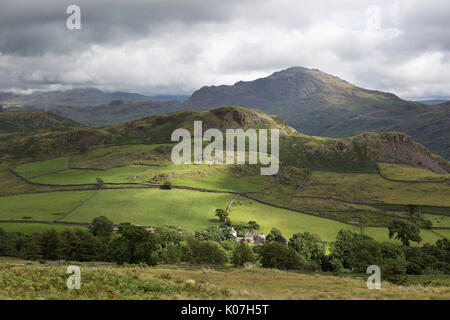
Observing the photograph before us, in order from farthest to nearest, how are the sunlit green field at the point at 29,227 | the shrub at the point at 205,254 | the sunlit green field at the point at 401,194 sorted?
the sunlit green field at the point at 401,194 → the sunlit green field at the point at 29,227 → the shrub at the point at 205,254

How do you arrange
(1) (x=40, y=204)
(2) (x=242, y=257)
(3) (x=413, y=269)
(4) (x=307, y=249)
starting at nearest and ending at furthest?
(3) (x=413, y=269)
(2) (x=242, y=257)
(4) (x=307, y=249)
(1) (x=40, y=204)

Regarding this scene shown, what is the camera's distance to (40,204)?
475 ft

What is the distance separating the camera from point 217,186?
187 metres

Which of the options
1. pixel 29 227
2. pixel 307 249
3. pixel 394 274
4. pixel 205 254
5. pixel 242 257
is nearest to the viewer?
pixel 394 274

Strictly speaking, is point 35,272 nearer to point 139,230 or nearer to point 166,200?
point 139,230

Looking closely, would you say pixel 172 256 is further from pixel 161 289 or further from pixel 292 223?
pixel 292 223

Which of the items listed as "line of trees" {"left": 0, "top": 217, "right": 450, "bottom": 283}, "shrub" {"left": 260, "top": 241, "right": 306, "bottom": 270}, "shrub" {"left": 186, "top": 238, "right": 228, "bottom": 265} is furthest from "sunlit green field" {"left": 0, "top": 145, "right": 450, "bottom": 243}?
"shrub" {"left": 260, "top": 241, "right": 306, "bottom": 270}

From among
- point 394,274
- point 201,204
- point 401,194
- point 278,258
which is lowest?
point 201,204

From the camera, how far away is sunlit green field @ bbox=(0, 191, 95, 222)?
128m

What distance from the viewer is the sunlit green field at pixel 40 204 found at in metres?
128

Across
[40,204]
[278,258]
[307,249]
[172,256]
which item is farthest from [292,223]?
[40,204]

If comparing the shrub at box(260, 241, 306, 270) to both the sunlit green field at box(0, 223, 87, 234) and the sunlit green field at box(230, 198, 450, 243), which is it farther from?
the sunlit green field at box(0, 223, 87, 234)

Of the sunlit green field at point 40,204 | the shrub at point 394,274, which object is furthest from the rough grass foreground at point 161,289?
the sunlit green field at point 40,204

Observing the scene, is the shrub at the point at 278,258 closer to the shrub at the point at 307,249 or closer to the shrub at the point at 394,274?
the shrub at the point at 394,274
